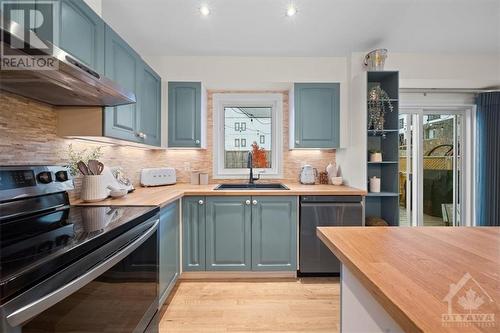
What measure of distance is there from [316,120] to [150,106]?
181cm

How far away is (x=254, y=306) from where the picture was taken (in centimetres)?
198

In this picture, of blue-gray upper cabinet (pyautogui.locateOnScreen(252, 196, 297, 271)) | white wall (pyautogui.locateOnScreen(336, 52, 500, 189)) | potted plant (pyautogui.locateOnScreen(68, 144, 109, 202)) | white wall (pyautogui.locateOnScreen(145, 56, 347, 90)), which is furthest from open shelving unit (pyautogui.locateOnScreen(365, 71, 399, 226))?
potted plant (pyautogui.locateOnScreen(68, 144, 109, 202))

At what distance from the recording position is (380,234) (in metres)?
0.97

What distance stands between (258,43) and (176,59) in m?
0.99

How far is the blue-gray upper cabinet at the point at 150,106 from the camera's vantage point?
86.0 inches

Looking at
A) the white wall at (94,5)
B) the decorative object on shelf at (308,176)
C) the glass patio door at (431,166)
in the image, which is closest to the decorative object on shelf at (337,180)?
the decorative object on shelf at (308,176)

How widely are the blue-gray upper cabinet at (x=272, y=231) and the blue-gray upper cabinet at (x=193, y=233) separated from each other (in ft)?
1.71

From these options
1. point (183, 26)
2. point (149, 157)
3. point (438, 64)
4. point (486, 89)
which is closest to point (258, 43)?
point (183, 26)

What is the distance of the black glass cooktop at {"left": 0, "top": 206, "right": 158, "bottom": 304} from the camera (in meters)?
0.65

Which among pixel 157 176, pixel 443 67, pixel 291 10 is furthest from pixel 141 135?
pixel 443 67

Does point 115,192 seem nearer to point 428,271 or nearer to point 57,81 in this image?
point 57,81

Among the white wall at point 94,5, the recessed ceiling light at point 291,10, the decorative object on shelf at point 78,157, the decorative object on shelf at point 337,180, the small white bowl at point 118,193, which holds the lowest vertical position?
the small white bowl at point 118,193

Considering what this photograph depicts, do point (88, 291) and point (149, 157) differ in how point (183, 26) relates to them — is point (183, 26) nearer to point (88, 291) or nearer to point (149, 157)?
point (149, 157)

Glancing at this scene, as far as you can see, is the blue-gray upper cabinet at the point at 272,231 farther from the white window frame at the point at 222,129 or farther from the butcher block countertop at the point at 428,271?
the butcher block countertop at the point at 428,271
